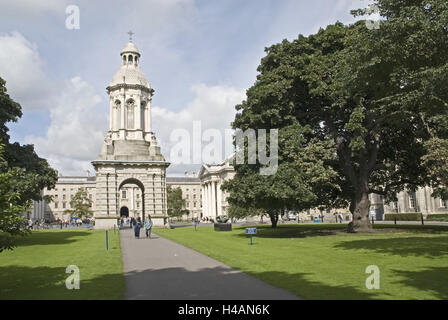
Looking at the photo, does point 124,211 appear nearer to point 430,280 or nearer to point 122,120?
point 122,120

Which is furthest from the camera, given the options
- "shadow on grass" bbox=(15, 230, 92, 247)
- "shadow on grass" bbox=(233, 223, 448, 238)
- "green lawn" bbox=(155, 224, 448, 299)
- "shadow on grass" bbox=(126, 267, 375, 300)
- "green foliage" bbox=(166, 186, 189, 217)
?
"green foliage" bbox=(166, 186, 189, 217)

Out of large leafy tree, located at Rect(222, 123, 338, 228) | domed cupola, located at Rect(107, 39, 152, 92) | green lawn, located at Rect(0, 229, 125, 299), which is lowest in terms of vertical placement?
green lawn, located at Rect(0, 229, 125, 299)

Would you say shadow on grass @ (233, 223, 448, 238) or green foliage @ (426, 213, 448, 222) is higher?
shadow on grass @ (233, 223, 448, 238)

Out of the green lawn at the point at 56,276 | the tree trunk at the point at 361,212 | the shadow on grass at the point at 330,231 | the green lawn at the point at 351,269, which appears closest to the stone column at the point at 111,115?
the shadow on grass at the point at 330,231

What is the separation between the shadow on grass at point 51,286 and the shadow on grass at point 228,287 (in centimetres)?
48

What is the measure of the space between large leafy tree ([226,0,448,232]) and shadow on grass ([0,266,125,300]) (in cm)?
1348

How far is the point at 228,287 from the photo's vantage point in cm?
1055

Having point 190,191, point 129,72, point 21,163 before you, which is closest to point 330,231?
point 21,163

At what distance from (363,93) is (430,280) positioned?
15.0m

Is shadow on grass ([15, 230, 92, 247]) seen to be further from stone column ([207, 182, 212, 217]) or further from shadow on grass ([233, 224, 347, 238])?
stone column ([207, 182, 212, 217])

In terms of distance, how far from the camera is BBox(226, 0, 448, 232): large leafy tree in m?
16.8

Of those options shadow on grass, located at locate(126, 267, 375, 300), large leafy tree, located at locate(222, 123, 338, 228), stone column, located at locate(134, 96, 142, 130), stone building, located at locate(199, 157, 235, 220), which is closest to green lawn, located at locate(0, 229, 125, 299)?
shadow on grass, located at locate(126, 267, 375, 300)
